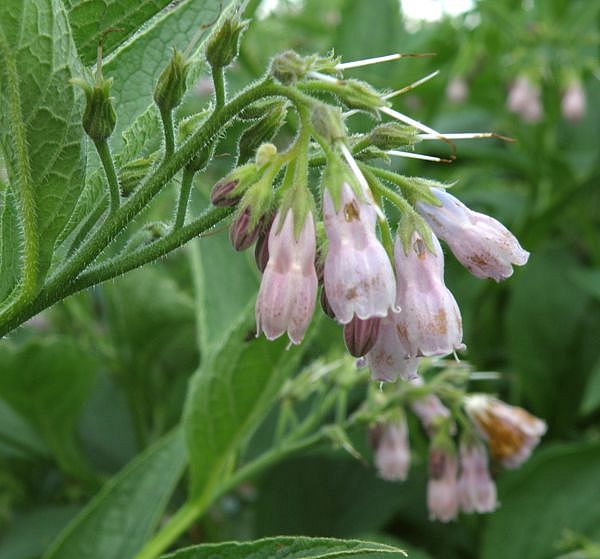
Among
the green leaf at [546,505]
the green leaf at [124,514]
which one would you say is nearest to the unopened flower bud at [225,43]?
the green leaf at [124,514]

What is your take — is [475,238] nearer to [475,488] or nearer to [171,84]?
[171,84]

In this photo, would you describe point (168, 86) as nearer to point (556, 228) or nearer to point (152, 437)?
point (152, 437)

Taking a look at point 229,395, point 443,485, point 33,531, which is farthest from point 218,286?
point 33,531

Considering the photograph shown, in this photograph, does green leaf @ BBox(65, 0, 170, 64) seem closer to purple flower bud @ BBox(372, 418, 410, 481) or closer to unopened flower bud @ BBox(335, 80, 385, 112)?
unopened flower bud @ BBox(335, 80, 385, 112)

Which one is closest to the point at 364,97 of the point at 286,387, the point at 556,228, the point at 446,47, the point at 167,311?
the point at 286,387

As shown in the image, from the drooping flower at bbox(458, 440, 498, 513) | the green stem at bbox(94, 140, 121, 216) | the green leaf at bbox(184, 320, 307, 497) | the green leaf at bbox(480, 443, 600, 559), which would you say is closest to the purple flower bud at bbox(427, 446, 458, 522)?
the drooping flower at bbox(458, 440, 498, 513)

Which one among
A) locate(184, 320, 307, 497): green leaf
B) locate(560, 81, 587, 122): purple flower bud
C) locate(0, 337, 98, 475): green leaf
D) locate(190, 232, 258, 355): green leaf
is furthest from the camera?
locate(560, 81, 587, 122): purple flower bud

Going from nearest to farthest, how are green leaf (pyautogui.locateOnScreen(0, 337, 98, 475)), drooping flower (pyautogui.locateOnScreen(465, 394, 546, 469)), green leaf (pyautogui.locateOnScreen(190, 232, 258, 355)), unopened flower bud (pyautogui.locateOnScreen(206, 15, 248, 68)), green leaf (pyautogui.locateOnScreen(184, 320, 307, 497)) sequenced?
unopened flower bud (pyautogui.locateOnScreen(206, 15, 248, 68)) < green leaf (pyautogui.locateOnScreen(184, 320, 307, 497)) < green leaf (pyautogui.locateOnScreen(190, 232, 258, 355)) < drooping flower (pyautogui.locateOnScreen(465, 394, 546, 469)) < green leaf (pyautogui.locateOnScreen(0, 337, 98, 475))

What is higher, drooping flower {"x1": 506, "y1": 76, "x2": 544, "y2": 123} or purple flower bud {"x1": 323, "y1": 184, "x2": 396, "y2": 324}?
purple flower bud {"x1": 323, "y1": 184, "x2": 396, "y2": 324}
